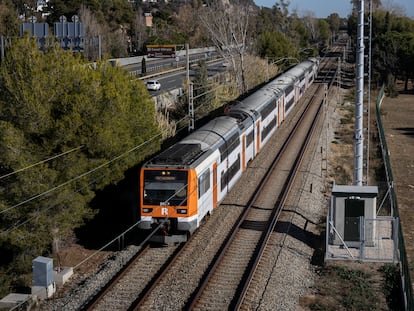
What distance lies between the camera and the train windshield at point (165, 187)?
62.0 feet

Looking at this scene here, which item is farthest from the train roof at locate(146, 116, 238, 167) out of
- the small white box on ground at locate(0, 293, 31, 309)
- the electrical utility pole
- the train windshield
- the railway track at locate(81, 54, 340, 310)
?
the small white box on ground at locate(0, 293, 31, 309)

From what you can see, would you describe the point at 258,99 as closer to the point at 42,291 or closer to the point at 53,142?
the point at 53,142

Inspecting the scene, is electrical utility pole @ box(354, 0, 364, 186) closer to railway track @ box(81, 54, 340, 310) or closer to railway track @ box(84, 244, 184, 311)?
railway track @ box(81, 54, 340, 310)

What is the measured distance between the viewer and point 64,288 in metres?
17.0

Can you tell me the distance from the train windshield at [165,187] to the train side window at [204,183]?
0.86 metres

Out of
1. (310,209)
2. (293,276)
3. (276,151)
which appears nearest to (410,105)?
(276,151)

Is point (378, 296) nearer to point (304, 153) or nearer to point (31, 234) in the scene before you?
point (31, 234)

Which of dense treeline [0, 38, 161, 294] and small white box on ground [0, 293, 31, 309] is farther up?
dense treeline [0, 38, 161, 294]

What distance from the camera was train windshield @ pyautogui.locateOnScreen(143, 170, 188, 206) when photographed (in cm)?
1891

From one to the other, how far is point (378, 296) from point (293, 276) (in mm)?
2289

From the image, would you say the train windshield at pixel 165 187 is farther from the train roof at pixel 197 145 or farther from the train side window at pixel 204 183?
the train side window at pixel 204 183

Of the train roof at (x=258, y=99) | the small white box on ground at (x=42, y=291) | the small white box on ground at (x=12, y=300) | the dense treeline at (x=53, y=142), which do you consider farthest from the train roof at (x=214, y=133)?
the small white box on ground at (x=12, y=300)

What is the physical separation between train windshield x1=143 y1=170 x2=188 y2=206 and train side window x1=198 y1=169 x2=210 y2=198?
0.86 metres

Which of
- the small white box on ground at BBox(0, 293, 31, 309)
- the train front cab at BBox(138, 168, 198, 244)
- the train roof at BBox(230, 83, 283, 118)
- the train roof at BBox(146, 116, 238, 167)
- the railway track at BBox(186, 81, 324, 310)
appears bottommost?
the small white box on ground at BBox(0, 293, 31, 309)
